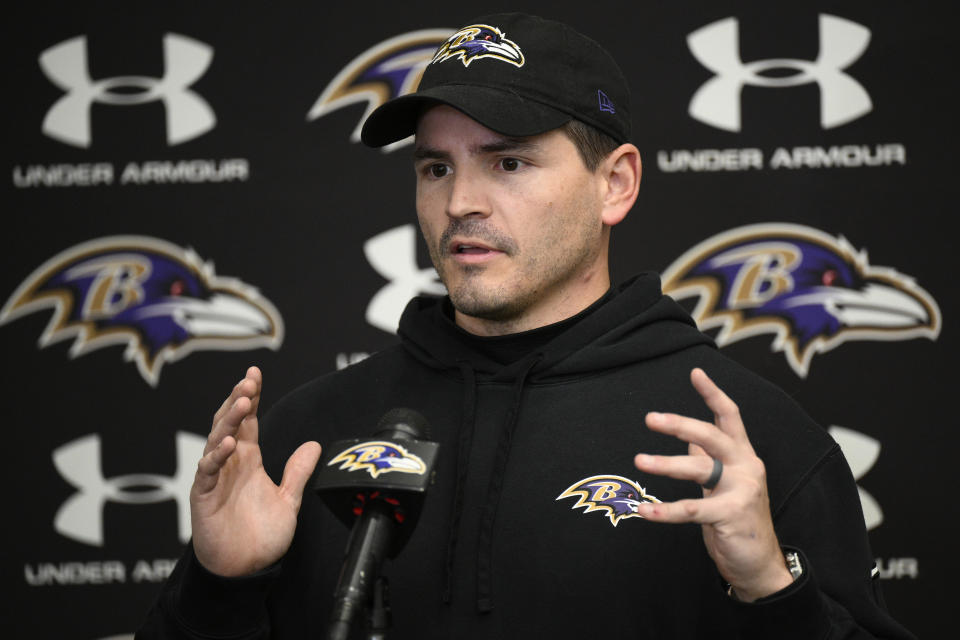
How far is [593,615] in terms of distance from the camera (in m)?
1.16

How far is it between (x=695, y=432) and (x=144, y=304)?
1.63 metres

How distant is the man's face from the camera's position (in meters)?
1.28

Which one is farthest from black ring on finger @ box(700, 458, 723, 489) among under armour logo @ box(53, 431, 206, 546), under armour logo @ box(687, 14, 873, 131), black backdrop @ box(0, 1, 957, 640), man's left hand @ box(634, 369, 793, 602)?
under armour logo @ box(53, 431, 206, 546)

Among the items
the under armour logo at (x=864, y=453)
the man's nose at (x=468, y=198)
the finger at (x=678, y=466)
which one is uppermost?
the man's nose at (x=468, y=198)

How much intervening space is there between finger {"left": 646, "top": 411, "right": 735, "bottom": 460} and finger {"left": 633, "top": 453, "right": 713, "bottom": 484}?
1 cm

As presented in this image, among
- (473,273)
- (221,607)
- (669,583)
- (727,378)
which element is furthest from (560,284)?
(221,607)

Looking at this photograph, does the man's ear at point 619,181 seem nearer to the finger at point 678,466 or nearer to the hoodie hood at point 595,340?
the hoodie hood at point 595,340

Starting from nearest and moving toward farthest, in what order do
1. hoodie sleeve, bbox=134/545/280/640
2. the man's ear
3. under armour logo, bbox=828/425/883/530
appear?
1. hoodie sleeve, bbox=134/545/280/640
2. the man's ear
3. under armour logo, bbox=828/425/883/530

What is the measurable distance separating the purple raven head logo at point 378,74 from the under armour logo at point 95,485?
0.78m

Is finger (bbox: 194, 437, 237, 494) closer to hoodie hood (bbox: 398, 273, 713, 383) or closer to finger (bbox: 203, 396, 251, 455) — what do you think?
finger (bbox: 203, 396, 251, 455)

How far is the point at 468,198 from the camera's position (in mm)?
1273

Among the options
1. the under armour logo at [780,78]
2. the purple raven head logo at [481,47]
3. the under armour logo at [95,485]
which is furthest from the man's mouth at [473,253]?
the under armour logo at [95,485]

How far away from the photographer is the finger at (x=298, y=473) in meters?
1.18

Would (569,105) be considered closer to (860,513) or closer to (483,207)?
(483,207)
